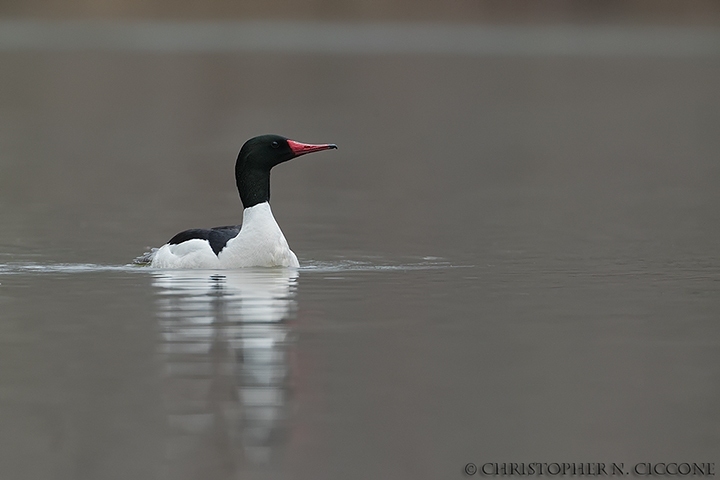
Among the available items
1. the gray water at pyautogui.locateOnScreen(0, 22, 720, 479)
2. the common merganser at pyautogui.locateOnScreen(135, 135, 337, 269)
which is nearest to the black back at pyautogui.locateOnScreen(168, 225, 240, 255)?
the common merganser at pyautogui.locateOnScreen(135, 135, 337, 269)

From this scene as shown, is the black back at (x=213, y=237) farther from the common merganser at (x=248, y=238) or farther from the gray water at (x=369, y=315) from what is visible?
the gray water at (x=369, y=315)

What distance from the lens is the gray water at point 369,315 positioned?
8188mm

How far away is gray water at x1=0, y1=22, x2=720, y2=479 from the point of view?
26.9 feet

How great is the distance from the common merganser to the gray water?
0.21 metres

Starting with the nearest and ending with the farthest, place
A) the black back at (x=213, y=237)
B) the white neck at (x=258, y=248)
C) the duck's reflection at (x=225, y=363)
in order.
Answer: the duck's reflection at (x=225, y=363) < the white neck at (x=258, y=248) < the black back at (x=213, y=237)

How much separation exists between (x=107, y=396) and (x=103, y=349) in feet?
4.29

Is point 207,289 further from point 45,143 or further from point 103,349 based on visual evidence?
point 45,143

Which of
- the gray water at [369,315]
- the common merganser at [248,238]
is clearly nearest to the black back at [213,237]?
the common merganser at [248,238]

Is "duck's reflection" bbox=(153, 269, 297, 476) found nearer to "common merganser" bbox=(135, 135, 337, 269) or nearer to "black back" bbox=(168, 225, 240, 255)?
"common merganser" bbox=(135, 135, 337, 269)

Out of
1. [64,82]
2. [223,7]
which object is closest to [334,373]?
[64,82]

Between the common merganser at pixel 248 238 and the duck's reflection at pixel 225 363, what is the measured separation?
28cm

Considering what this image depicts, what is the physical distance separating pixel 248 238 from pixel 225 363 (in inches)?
171

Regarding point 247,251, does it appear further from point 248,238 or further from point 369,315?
point 369,315

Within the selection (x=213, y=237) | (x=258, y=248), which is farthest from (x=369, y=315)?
(x=213, y=237)
